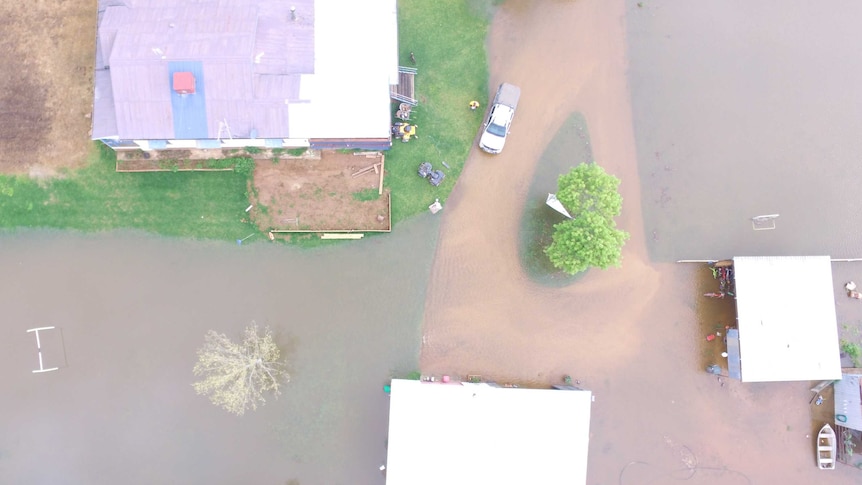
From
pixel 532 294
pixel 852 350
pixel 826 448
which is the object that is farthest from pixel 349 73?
pixel 826 448

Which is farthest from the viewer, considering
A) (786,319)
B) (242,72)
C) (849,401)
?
(849,401)

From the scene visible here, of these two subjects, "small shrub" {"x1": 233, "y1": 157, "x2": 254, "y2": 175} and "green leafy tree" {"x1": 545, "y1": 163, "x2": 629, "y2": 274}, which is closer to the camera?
"green leafy tree" {"x1": 545, "y1": 163, "x2": 629, "y2": 274}

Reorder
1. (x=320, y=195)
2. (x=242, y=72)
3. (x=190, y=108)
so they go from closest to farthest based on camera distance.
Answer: (x=242, y=72)
(x=190, y=108)
(x=320, y=195)

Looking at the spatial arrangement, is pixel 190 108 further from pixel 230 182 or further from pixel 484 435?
pixel 484 435

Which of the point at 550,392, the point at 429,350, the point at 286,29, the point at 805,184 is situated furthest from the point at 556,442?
the point at 286,29

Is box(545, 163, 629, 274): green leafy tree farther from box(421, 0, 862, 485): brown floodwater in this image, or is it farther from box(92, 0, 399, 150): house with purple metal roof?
box(92, 0, 399, 150): house with purple metal roof

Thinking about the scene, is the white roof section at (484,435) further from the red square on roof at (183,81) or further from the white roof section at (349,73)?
the red square on roof at (183,81)

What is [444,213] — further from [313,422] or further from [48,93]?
[48,93]

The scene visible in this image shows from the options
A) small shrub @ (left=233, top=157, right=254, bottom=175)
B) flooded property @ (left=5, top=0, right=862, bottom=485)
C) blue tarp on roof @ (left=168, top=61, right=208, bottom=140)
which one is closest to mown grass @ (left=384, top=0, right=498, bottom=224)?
flooded property @ (left=5, top=0, right=862, bottom=485)
